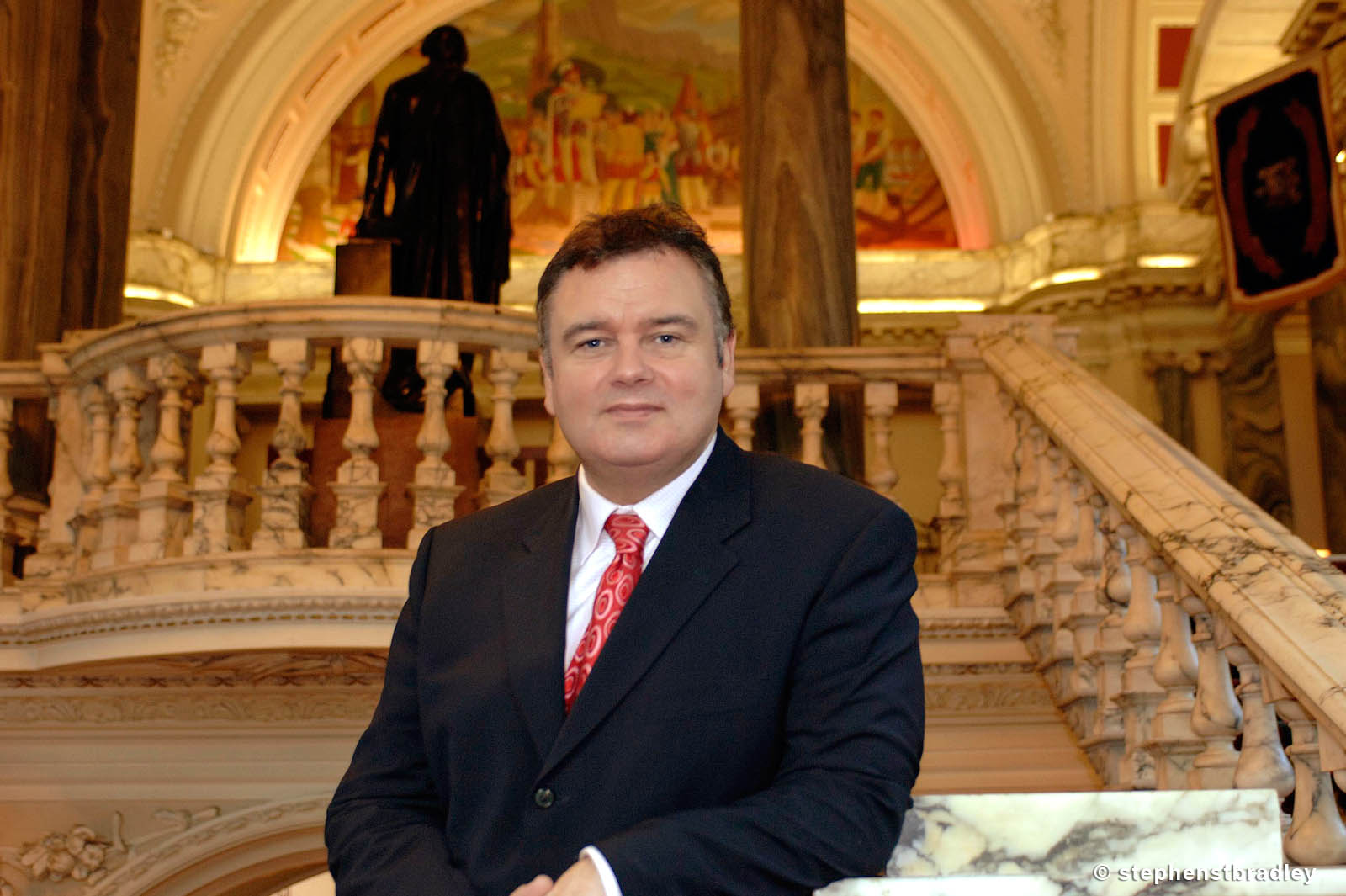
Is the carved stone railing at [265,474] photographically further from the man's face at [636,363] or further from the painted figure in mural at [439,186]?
the man's face at [636,363]

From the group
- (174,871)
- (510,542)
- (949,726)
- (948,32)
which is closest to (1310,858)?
(510,542)

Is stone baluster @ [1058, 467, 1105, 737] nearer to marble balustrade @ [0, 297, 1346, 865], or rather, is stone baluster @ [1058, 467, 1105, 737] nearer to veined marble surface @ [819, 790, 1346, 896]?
marble balustrade @ [0, 297, 1346, 865]

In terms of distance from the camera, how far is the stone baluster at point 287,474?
513 centimetres

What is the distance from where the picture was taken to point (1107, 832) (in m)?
1.84

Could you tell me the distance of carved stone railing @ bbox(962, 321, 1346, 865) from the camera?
2.73 m

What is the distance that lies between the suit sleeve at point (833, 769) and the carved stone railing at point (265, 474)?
3.10 metres

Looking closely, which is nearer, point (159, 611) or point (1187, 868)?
point (1187, 868)

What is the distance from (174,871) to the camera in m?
5.66

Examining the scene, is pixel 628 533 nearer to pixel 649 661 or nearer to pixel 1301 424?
pixel 649 661

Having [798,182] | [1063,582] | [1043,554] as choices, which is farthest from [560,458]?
[798,182]

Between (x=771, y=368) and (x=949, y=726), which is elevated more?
(x=771, y=368)

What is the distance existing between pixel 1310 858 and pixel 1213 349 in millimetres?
13623

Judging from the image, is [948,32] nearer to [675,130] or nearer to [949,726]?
[675,130]

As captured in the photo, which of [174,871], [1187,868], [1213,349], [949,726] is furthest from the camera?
[1213,349]
